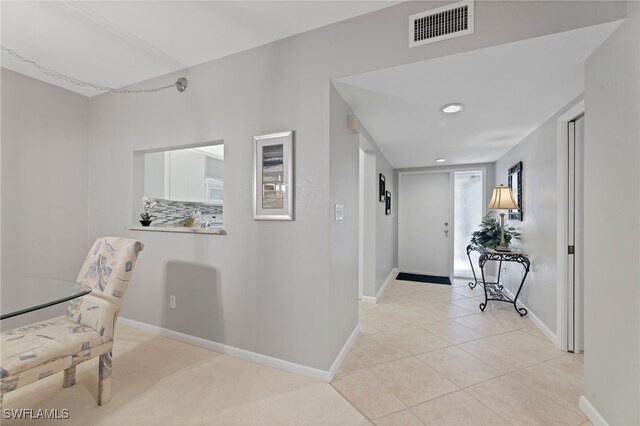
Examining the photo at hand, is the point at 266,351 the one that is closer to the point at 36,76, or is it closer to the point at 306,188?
the point at 306,188

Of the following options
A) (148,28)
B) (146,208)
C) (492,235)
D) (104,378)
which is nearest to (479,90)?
(492,235)

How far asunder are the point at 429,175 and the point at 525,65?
3613 mm

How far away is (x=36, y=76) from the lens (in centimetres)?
271

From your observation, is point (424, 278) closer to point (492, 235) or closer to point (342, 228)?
point (492, 235)

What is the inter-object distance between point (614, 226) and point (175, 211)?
13.4 feet

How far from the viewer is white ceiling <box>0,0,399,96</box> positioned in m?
1.80

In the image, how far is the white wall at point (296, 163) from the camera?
1.76m

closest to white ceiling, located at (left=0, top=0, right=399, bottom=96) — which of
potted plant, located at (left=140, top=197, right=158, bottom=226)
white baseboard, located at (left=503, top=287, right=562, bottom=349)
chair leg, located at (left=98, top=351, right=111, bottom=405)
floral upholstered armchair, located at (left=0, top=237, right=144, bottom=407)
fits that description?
potted plant, located at (left=140, top=197, right=158, bottom=226)

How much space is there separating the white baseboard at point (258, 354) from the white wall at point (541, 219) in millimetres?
1911

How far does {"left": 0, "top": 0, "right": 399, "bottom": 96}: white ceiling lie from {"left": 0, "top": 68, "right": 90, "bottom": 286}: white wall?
0.37 m

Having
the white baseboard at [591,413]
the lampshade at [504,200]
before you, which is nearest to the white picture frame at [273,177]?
the white baseboard at [591,413]

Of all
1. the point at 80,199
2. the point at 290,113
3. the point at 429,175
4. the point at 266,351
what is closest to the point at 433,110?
the point at 290,113

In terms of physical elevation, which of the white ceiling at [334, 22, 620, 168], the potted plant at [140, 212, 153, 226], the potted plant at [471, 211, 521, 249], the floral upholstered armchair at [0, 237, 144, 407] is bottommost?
the floral upholstered armchair at [0, 237, 144, 407]

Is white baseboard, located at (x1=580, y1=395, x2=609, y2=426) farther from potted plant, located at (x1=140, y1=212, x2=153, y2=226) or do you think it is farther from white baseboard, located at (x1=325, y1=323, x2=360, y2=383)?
potted plant, located at (x1=140, y1=212, x2=153, y2=226)
